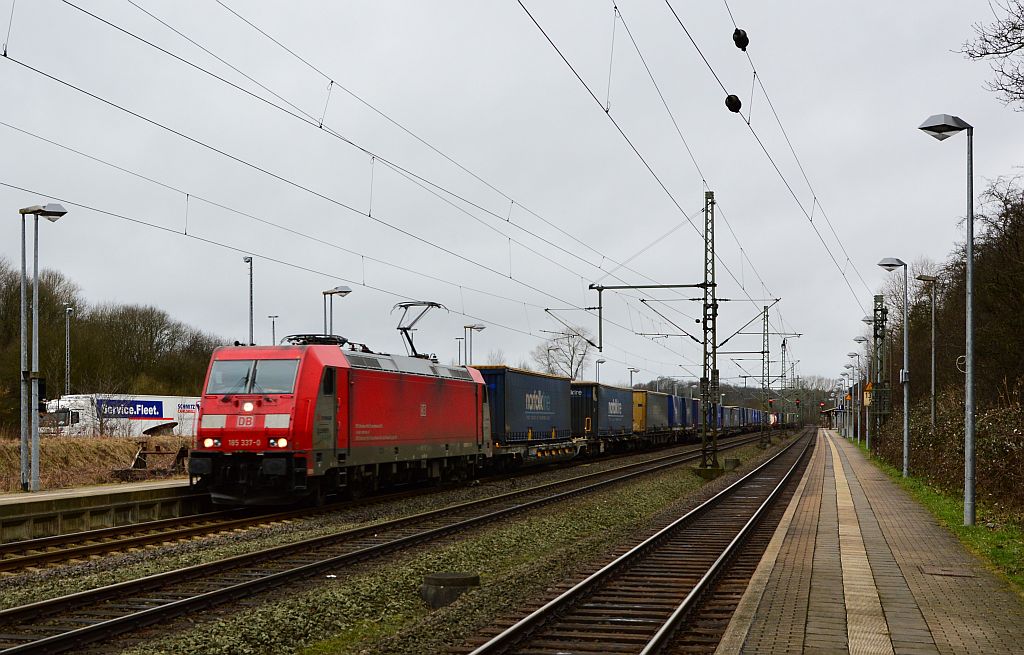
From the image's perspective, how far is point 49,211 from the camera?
2212cm

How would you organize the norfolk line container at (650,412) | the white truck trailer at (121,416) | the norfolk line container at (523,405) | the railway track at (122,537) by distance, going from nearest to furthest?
the railway track at (122,537), the norfolk line container at (523,405), the white truck trailer at (121,416), the norfolk line container at (650,412)

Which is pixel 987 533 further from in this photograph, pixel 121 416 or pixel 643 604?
pixel 121 416

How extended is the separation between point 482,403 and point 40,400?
36.4 feet

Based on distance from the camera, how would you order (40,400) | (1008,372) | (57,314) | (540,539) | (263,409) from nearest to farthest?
(540,539) → (263,409) → (40,400) → (1008,372) → (57,314)

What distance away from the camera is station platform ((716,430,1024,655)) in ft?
27.1

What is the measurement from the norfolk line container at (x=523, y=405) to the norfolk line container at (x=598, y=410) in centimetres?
367

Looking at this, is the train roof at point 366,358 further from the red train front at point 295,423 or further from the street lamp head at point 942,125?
the street lamp head at point 942,125

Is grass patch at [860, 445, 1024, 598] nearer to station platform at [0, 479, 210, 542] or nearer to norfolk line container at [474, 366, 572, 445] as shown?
norfolk line container at [474, 366, 572, 445]

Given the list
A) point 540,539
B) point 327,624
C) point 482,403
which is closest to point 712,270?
point 482,403

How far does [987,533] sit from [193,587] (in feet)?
39.1

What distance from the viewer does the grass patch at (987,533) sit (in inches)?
484

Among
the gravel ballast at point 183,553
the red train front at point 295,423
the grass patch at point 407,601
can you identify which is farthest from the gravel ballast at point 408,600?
the red train front at point 295,423

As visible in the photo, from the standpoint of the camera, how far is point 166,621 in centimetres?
954

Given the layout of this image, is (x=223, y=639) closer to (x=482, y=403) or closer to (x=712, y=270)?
(x=482, y=403)
